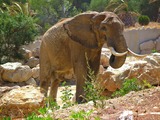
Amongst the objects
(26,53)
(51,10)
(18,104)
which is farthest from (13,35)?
(18,104)

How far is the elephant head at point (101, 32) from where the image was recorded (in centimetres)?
704

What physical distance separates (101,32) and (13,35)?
40.3 ft

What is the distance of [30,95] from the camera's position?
4.80 metres

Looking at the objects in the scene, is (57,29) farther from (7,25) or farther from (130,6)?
(130,6)

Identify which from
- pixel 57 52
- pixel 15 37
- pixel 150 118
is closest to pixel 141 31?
pixel 15 37

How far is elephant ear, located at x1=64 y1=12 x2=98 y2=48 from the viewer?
7911mm

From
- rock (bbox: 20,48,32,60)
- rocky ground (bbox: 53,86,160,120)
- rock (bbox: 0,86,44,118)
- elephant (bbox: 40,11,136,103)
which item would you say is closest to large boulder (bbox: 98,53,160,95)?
elephant (bbox: 40,11,136,103)

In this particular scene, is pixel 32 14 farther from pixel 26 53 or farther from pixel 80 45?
pixel 80 45

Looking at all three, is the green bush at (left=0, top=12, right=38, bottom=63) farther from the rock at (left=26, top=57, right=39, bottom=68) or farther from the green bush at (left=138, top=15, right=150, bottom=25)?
the green bush at (left=138, top=15, right=150, bottom=25)

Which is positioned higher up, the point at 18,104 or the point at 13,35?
the point at 13,35

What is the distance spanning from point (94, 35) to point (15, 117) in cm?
367

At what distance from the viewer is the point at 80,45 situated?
802 cm

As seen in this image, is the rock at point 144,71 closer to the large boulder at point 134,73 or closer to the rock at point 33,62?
the large boulder at point 134,73

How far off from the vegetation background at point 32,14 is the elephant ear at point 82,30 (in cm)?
1080
